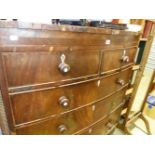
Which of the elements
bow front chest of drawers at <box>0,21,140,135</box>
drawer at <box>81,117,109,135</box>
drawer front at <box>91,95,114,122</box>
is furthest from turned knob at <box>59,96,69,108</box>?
drawer at <box>81,117,109,135</box>

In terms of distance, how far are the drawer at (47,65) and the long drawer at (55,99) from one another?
68 mm

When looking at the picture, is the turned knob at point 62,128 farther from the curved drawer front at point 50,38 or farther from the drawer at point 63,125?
the curved drawer front at point 50,38

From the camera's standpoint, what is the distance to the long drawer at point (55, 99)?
0.64 metres

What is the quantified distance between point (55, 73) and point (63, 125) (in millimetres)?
368

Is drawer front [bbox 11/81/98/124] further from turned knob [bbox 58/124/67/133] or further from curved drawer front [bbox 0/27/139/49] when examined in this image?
curved drawer front [bbox 0/27/139/49]

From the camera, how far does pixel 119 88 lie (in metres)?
1.20

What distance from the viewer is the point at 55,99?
732mm

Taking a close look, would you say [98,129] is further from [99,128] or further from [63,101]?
[63,101]

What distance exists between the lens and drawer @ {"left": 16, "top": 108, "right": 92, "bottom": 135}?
731 mm

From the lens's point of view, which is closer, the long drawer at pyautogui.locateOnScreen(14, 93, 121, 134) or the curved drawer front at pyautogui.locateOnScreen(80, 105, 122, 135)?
the long drawer at pyautogui.locateOnScreen(14, 93, 121, 134)

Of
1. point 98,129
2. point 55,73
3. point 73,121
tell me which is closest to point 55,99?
point 55,73
